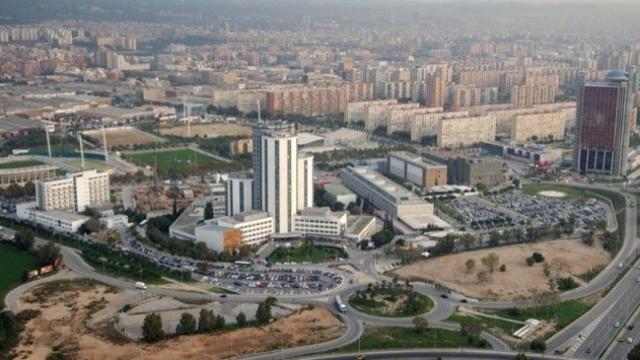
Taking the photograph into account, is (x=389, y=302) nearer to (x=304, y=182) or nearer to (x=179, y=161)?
(x=304, y=182)

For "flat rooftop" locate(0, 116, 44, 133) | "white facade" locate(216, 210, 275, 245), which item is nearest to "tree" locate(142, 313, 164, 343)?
"white facade" locate(216, 210, 275, 245)

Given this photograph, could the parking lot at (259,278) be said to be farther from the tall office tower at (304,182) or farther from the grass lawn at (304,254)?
the tall office tower at (304,182)

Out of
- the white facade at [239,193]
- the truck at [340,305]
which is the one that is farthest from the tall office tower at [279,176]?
the truck at [340,305]

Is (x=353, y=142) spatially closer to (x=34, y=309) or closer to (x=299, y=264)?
(x=299, y=264)

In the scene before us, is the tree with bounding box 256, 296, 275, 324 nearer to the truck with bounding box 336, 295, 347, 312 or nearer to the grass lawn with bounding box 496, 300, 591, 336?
the truck with bounding box 336, 295, 347, 312

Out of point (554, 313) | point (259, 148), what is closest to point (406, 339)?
point (554, 313)

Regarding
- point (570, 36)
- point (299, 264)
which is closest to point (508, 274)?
point (299, 264)
